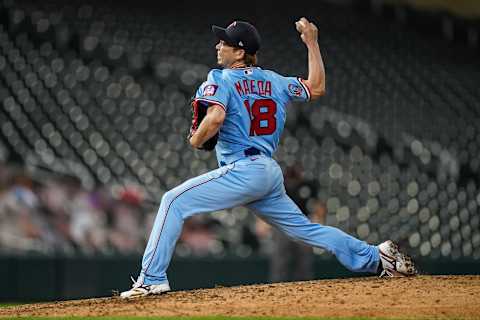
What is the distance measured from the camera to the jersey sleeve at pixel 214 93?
15.7 feet

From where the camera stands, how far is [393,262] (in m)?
5.52

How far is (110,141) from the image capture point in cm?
1130

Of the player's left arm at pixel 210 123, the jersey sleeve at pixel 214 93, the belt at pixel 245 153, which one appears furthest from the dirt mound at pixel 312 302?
the jersey sleeve at pixel 214 93

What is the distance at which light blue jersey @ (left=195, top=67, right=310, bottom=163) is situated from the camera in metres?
4.93

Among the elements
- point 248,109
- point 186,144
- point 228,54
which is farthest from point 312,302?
point 186,144

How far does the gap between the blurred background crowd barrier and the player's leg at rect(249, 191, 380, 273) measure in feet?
9.71

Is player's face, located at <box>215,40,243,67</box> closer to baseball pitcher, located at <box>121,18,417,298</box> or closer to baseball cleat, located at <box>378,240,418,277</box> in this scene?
baseball pitcher, located at <box>121,18,417,298</box>

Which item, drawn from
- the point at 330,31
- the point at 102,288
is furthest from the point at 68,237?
the point at 330,31

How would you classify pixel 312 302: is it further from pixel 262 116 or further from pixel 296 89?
pixel 296 89

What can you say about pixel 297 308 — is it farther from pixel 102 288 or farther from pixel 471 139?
pixel 471 139

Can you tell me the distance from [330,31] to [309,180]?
123 inches

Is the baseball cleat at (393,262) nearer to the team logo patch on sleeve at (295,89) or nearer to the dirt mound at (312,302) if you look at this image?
the dirt mound at (312,302)

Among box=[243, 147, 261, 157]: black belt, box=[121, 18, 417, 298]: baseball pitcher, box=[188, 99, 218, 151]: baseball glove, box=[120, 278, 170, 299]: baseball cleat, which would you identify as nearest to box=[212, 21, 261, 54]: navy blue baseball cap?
box=[121, 18, 417, 298]: baseball pitcher

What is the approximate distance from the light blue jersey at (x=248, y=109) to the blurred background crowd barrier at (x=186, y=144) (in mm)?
3218
